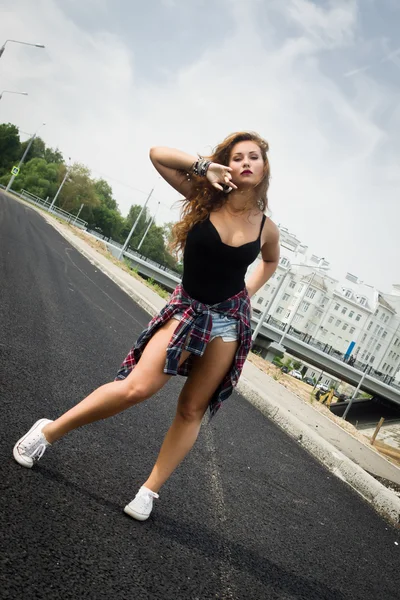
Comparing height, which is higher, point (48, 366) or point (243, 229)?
point (243, 229)

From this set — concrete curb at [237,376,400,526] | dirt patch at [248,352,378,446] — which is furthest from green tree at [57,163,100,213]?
concrete curb at [237,376,400,526]

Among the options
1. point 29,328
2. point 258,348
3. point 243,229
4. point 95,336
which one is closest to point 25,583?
point 243,229

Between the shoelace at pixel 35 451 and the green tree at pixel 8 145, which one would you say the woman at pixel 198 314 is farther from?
the green tree at pixel 8 145

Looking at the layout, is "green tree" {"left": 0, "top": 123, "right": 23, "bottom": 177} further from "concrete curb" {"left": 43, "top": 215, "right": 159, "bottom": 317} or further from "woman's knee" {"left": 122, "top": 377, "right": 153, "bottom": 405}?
"woman's knee" {"left": 122, "top": 377, "right": 153, "bottom": 405}

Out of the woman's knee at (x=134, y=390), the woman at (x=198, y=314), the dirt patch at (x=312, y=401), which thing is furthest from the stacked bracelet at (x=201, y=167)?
the dirt patch at (x=312, y=401)

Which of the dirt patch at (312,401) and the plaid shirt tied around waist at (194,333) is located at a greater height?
the plaid shirt tied around waist at (194,333)

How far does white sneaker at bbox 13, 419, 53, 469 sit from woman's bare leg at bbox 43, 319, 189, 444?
0.04 meters

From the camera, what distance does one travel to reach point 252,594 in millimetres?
2305

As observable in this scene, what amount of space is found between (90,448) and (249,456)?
2093 mm

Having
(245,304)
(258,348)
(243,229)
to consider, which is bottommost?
(258,348)

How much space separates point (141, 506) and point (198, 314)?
3.38 ft

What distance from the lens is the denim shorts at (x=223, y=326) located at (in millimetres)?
2496

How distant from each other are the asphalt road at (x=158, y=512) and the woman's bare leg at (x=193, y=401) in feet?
0.94

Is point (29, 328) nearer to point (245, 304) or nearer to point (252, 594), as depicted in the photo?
point (245, 304)
